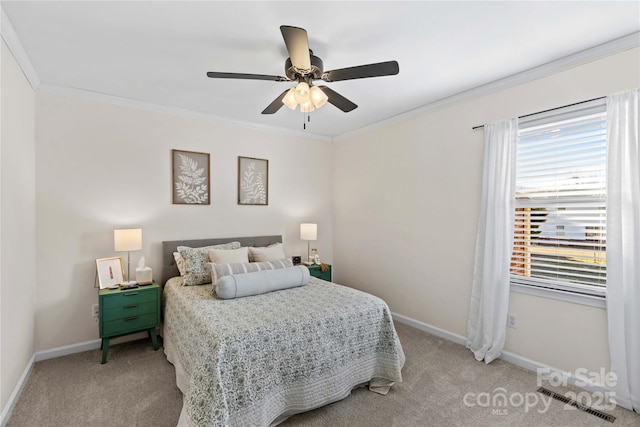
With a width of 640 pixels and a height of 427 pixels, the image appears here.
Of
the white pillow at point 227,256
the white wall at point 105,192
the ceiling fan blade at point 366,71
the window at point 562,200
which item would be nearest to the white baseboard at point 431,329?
the window at point 562,200

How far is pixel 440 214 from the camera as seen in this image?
137 inches

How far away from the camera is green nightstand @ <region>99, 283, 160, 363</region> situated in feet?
9.39

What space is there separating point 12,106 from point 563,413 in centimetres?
452

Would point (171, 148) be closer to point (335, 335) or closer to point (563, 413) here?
point (335, 335)

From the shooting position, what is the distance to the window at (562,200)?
2.43 metres

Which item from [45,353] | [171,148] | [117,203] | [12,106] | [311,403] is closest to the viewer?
[311,403]

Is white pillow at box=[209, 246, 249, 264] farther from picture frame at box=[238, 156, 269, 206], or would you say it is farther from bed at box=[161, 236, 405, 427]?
picture frame at box=[238, 156, 269, 206]

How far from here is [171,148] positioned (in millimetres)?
3633

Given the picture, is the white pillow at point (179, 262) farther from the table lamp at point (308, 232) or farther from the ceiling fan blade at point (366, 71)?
the ceiling fan blade at point (366, 71)

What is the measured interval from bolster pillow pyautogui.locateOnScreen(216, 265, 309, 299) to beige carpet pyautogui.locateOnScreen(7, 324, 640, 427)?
84 centimetres

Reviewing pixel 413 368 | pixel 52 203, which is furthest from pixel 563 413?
pixel 52 203


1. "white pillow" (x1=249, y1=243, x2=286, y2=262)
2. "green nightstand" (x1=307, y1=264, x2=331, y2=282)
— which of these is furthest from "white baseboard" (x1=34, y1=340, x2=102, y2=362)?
"green nightstand" (x1=307, y1=264, x2=331, y2=282)

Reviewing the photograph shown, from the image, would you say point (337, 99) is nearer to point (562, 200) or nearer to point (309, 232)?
point (562, 200)

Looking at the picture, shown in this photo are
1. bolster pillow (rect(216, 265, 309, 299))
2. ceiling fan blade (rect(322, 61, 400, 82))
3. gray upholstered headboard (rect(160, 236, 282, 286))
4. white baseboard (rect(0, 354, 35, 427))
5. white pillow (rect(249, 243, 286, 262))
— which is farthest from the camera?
white pillow (rect(249, 243, 286, 262))
